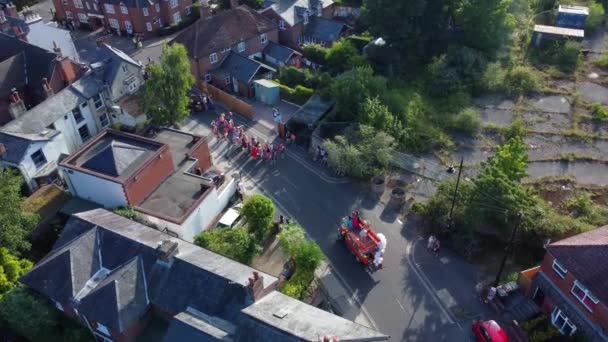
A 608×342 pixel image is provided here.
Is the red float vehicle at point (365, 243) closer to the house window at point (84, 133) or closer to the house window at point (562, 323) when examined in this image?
the house window at point (562, 323)

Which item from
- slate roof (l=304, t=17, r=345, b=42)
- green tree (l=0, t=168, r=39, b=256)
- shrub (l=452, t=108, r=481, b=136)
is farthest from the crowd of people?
slate roof (l=304, t=17, r=345, b=42)

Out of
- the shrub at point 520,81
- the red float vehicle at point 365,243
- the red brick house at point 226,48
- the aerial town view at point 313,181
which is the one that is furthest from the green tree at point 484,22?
the red float vehicle at point 365,243

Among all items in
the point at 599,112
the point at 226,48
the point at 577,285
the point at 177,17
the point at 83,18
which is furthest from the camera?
the point at 177,17

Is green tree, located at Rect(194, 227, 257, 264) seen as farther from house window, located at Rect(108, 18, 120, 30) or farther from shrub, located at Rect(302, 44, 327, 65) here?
house window, located at Rect(108, 18, 120, 30)

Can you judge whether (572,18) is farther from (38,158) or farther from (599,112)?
(38,158)

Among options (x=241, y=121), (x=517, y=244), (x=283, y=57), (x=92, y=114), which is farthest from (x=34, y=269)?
(x=283, y=57)

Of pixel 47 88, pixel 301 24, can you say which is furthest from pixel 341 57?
pixel 47 88

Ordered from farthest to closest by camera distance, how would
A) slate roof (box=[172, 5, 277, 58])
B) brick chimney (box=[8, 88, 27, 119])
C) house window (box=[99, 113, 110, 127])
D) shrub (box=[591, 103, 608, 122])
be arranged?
slate roof (box=[172, 5, 277, 58]) < shrub (box=[591, 103, 608, 122]) < house window (box=[99, 113, 110, 127]) < brick chimney (box=[8, 88, 27, 119])
